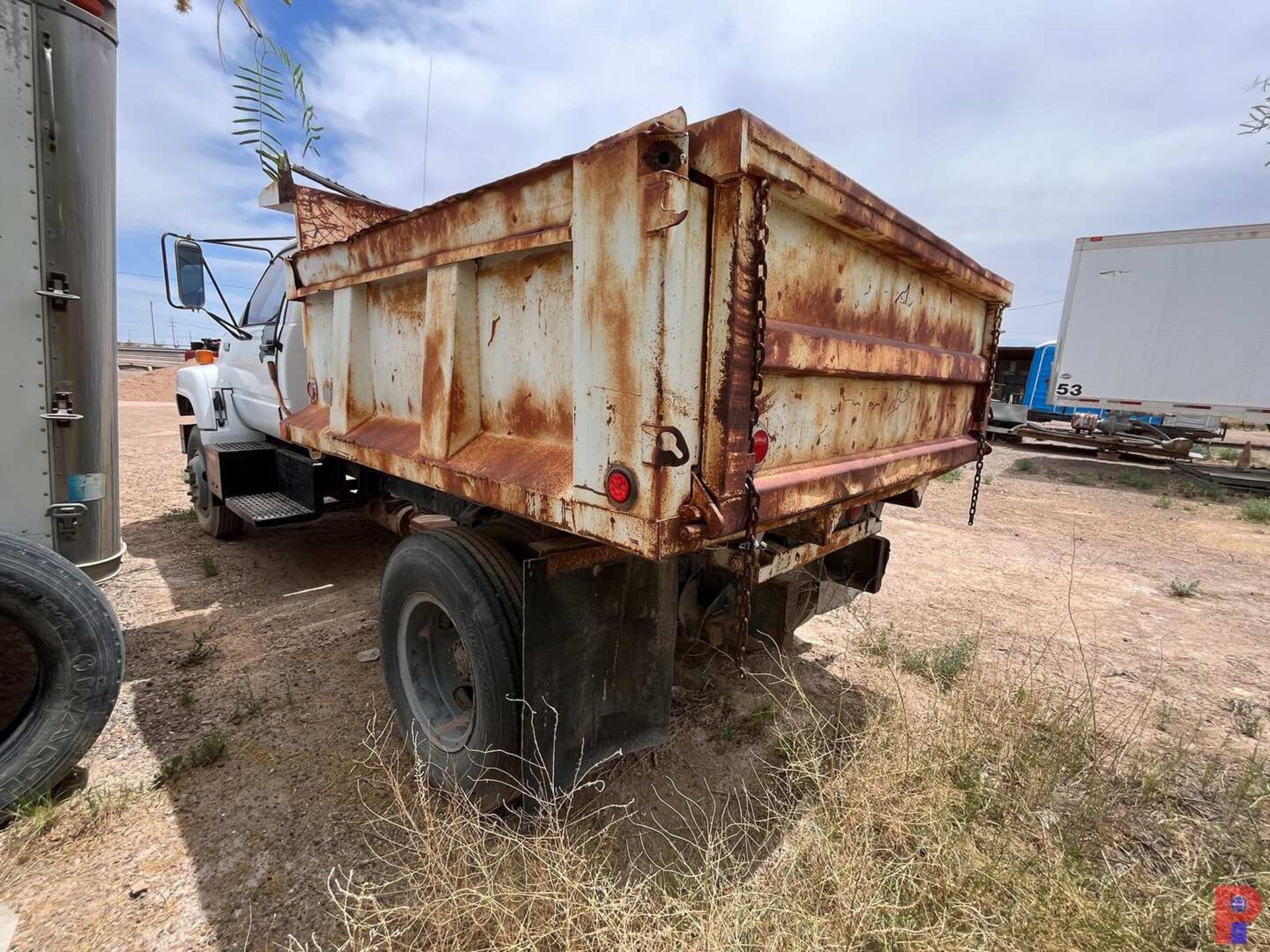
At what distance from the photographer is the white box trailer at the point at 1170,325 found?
9.98 meters

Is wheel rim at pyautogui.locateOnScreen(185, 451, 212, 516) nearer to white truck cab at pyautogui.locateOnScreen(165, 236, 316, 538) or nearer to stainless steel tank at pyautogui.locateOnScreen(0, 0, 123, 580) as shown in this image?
white truck cab at pyautogui.locateOnScreen(165, 236, 316, 538)

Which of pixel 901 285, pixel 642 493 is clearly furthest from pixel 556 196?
pixel 901 285

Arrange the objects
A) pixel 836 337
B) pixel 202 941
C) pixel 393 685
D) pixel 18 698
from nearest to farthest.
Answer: pixel 202 941
pixel 836 337
pixel 18 698
pixel 393 685

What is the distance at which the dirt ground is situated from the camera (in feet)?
6.48

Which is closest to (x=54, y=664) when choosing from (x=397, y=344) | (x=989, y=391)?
(x=397, y=344)

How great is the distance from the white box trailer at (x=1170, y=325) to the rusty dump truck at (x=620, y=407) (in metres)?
10.7

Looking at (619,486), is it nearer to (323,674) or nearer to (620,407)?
(620,407)

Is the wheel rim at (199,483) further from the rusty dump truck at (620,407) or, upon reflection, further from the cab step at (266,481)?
the rusty dump truck at (620,407)

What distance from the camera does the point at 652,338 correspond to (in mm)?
1441

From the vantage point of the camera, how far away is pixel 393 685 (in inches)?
106

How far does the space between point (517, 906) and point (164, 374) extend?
29.6 m

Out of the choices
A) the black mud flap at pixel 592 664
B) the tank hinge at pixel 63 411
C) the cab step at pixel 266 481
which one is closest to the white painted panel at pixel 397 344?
the black mud flap at pixel 592 664

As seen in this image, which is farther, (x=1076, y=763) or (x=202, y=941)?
(x=1076, y=763)

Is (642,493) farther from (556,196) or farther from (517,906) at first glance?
(517,906)
